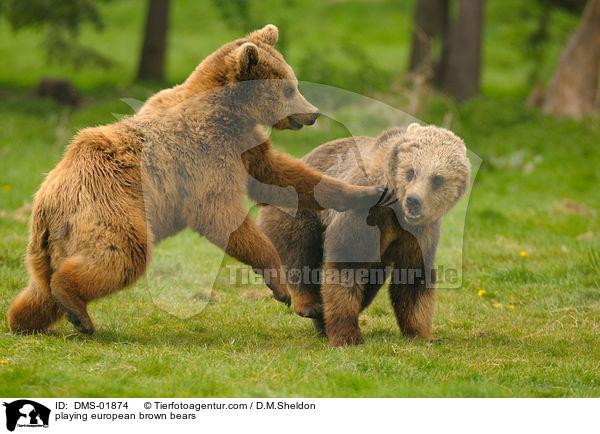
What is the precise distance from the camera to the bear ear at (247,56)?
5.18 m

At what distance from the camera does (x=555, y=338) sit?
5.91 metres

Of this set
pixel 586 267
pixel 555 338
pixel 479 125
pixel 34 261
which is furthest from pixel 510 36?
pixel 34 261

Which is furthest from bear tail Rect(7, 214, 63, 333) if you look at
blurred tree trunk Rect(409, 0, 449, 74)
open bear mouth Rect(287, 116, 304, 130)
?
blurred tree trunk Rect(409, 0, 449, 74)

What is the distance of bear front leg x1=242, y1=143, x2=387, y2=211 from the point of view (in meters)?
5.29

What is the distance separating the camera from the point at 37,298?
521 centimetres

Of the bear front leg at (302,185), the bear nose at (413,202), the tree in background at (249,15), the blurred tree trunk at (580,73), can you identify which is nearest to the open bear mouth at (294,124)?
the bear front leg at (302,185)

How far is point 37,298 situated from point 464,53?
14180 mm

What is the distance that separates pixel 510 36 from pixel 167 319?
22.5 metres

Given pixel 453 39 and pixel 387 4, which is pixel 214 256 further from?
pixel 387 4

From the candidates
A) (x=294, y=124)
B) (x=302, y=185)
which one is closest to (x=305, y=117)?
(x=294, y=124)

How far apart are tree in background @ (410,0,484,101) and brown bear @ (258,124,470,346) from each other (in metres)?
10.9

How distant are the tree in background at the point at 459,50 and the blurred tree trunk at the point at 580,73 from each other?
7.04 feet
